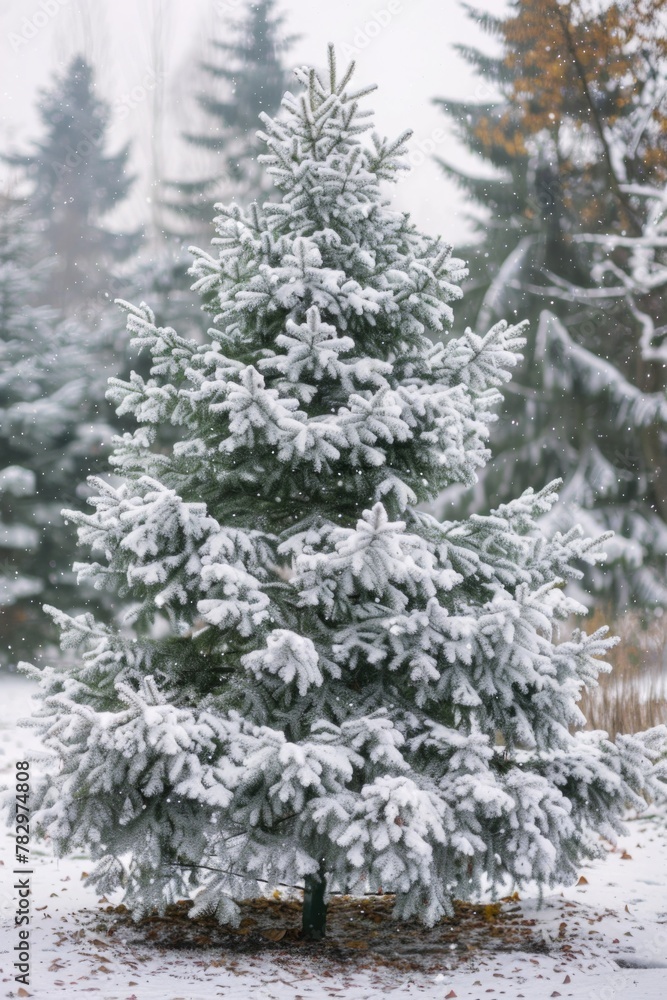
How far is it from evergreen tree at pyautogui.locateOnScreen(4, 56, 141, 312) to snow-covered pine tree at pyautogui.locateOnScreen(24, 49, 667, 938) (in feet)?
31.5

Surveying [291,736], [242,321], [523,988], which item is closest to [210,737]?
[291,736]

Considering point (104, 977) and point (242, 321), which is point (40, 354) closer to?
point (242, 321)

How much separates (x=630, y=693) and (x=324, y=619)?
238 inches

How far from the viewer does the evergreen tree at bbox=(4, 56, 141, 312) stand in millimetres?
13641

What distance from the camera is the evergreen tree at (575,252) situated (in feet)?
42.0

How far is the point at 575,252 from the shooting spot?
14094 mm

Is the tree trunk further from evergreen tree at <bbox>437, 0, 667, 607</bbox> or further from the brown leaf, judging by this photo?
evergreen tree at <bbox>437, 0, 667, 607</bbox>

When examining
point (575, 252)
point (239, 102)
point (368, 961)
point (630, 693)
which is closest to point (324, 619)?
point (368, 961)

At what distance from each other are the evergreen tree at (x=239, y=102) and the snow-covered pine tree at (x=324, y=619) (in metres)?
9.25

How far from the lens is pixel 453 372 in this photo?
4664 mm

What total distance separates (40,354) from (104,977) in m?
9.08

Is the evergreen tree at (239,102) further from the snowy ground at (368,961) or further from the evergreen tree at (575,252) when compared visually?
the snowy ground at (368,961)

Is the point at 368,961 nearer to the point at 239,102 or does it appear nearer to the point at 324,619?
the point at 324,619

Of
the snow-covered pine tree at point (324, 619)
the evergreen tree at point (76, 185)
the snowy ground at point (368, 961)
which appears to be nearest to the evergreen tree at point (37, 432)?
the evergreen tree at point (76, 185)
